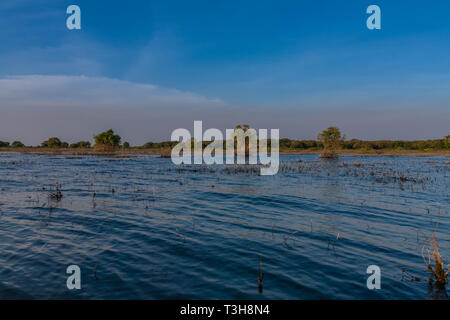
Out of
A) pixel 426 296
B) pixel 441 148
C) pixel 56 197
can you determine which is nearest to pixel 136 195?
pixel 56 197

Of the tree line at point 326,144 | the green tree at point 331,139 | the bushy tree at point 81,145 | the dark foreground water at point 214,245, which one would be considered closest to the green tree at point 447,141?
the tree line at point 326,144

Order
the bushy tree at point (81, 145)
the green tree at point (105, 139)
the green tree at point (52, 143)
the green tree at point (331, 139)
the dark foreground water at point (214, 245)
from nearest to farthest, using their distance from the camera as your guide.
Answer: the dark foreground water at point (214, 245) → the green tree at point (331, 139) → the green tree at point (105, 139) → the green tree at point (52, 143) → the bushy tree at point (81, 145)

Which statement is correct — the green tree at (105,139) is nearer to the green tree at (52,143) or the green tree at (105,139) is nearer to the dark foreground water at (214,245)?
the green tree at (52,143)

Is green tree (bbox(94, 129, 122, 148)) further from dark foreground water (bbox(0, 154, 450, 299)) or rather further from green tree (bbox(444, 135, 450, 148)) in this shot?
green tree (bbox(444, 135, 450, 148))

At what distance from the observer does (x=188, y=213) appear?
45.5 feet

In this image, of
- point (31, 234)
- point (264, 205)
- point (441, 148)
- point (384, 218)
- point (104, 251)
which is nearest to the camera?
point (104, 251)

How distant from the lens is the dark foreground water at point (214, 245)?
6.38 m


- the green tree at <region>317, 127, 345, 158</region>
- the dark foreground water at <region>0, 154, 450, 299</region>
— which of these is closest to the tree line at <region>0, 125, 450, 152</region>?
the green tree at <region>317, 127, 345, 158</region>

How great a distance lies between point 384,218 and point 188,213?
9765 millimetres

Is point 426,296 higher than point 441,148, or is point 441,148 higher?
point 441,148

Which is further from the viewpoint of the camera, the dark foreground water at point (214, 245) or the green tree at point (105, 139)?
the green tree at point (105, 139)

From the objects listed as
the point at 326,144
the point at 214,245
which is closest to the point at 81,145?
the point at 326,144

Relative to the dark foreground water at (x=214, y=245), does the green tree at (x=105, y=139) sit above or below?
above
